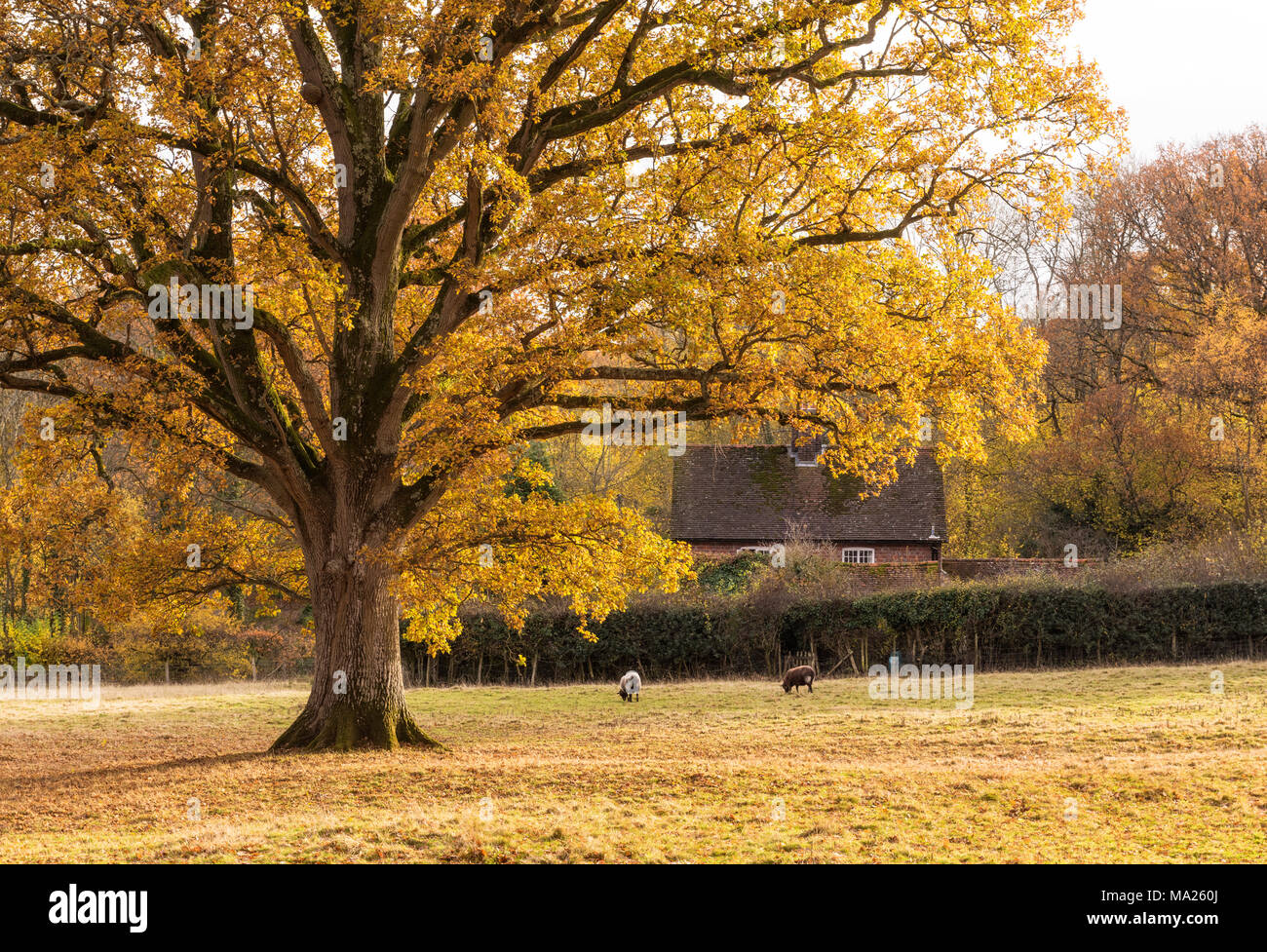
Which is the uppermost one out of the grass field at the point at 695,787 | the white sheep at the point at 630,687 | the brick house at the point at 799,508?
the brick house at the point at 799,508

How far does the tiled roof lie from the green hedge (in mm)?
7594

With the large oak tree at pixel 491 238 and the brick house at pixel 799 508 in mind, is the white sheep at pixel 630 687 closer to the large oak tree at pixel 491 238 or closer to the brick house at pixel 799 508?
the large oak tree at pixel 491 238

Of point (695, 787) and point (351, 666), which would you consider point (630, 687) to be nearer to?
point (351, 666)

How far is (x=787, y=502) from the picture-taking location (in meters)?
39.7

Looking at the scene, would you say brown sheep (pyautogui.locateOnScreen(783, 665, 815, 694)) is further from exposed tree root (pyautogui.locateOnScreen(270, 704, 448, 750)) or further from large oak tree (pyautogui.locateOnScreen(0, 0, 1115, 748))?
exposed tree root (pyautogui.locateOnScreen(270, 704, 448, 750))

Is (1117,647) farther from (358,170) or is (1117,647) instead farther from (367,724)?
(358,170)

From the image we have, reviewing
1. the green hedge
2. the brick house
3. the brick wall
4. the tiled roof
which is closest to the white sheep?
the green hedge

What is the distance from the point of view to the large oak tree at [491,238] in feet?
42.3

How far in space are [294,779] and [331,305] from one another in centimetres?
649

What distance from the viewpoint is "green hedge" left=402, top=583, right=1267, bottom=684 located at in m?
28.6

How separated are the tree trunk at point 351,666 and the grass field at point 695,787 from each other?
30.0 inches

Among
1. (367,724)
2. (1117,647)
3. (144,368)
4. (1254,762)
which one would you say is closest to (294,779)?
(367,724)

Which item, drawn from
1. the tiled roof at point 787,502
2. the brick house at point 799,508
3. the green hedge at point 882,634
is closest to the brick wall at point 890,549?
the brick house at point 799,508

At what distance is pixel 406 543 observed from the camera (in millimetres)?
15258
